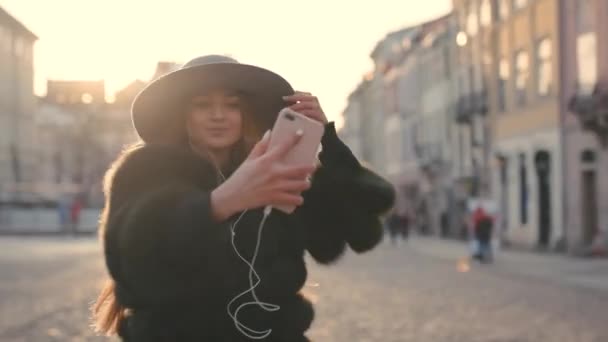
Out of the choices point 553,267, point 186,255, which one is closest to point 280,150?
point 186,255

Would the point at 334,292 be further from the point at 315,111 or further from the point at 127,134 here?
the point at 127,134

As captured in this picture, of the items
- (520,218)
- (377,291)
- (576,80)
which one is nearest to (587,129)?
(576,80)

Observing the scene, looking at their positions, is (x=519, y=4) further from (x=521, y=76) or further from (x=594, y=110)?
(x=594, y=110)

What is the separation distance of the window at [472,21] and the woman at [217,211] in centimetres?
4507

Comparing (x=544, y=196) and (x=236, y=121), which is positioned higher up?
(x=236, y=121)

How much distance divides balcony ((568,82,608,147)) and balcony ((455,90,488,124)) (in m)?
13.6

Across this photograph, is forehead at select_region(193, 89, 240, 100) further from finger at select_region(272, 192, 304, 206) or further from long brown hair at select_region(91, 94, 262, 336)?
finger at select_region(272, 192, 304, 206)

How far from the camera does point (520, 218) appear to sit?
4191cm

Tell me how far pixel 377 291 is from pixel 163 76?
15.8m

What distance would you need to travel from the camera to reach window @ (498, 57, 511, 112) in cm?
4359

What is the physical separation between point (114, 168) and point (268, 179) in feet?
1.95

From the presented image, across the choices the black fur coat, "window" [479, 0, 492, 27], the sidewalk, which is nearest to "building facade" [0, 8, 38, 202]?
"window" [479, 0, 492, 27]

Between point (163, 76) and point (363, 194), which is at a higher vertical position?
point (163, 76)

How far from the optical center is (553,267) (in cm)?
2814
